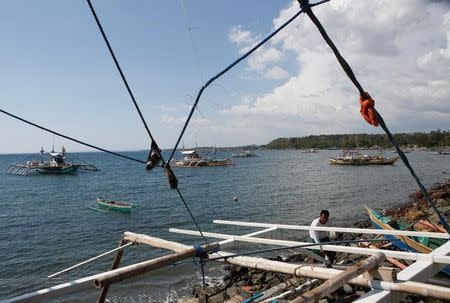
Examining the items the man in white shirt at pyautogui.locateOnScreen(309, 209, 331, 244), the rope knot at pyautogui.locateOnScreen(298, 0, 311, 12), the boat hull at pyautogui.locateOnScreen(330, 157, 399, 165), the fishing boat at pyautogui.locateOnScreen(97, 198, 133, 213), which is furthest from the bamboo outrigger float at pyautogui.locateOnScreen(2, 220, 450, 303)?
the boat hull at pyautogui.locateOnScreen(330, 157, 399, 165)

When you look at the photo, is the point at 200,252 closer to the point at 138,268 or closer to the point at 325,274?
the point at 138,268

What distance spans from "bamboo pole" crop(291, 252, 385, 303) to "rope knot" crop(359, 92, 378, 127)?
2070mm

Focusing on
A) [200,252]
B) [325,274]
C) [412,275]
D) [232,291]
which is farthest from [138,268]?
[232,291]

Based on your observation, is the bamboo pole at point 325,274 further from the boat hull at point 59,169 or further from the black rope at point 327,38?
the boat hull at point 59,169

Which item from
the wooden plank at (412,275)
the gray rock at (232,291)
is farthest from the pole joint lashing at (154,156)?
the gray rock at (232,291)

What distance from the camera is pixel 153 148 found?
498cm

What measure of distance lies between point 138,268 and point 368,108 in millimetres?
4090

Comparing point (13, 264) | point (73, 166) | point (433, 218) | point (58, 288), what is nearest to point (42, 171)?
point (73, 166)

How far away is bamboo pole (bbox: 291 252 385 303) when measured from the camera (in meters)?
4.11

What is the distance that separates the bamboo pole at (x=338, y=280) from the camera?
13.5ft

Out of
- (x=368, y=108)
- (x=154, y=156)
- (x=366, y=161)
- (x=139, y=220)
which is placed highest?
(x=368, y=108)

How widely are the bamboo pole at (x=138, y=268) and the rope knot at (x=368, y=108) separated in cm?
392

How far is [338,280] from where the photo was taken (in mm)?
4586

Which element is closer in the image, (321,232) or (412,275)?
(412,275)
